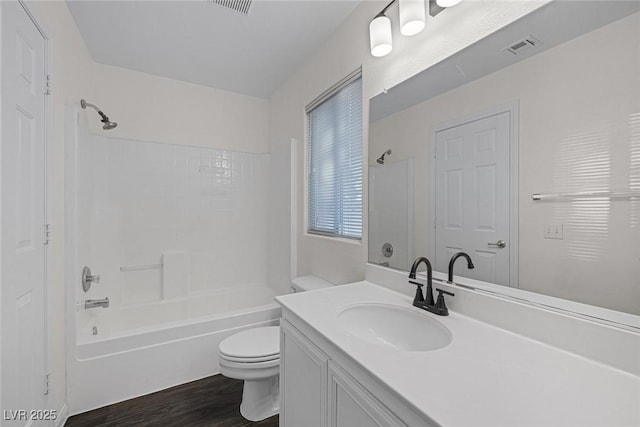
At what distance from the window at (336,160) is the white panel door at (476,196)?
25.4 inches

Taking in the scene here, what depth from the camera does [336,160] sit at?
6.54 feet

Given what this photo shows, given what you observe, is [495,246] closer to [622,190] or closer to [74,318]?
[622,190]

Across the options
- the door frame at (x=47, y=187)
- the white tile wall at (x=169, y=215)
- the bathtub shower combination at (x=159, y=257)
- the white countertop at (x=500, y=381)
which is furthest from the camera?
the white tile wall at (x=169, y=215)

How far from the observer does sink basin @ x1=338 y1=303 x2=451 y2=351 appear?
1.04 metres

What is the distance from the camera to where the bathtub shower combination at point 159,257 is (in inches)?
67.1

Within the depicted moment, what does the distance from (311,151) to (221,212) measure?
122 centimetres

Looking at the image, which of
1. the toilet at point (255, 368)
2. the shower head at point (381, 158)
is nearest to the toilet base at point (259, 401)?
the toilet at point (255, 368)

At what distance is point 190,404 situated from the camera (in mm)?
1700

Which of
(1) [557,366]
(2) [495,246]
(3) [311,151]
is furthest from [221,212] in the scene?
(1) [557,366]

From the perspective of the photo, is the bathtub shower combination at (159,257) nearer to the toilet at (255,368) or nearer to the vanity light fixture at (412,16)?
the toilet at (255,368)

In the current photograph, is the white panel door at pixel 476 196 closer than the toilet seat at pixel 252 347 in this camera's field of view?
Yes

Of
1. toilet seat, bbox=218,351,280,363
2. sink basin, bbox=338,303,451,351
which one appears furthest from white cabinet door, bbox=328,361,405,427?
toilet seat, bbox=218,351,280,363

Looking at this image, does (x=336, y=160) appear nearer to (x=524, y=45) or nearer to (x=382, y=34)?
(x=382, y=34)

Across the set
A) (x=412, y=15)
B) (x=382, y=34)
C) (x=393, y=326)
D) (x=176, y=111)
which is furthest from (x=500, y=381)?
(x=176, y=111)
